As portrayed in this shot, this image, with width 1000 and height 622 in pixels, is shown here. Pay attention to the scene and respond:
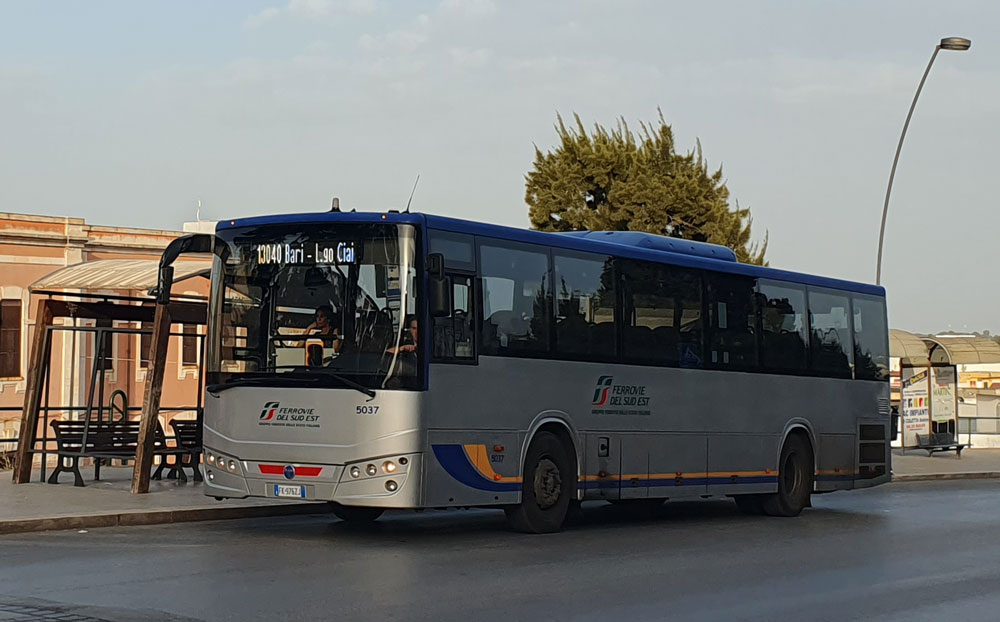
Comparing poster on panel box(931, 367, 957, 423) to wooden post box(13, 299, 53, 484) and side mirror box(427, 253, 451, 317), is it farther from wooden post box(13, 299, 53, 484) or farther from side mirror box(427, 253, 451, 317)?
side mirror box(427, 253, 451, 317)

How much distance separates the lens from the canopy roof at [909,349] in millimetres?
39750

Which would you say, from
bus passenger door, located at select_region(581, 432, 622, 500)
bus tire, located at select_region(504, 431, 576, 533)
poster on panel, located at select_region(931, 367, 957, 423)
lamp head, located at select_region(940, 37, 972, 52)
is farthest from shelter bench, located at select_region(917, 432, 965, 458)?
bus tire, located at select_region(504, 431, 576, 533)

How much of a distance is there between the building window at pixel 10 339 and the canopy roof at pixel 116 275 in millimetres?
15303

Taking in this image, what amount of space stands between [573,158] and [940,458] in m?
23.2

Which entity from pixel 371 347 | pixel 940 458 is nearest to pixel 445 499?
pixel 371 347

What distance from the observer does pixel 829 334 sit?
21.2 metres

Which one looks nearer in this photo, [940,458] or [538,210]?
[940,458]

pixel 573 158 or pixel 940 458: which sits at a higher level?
pixel 573 158

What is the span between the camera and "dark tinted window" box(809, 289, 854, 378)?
2086 centimetres

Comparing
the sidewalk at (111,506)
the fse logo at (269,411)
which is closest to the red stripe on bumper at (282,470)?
the fse logo at (269,411)

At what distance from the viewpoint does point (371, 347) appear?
14.3 m

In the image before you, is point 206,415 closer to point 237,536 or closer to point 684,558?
point 237,536

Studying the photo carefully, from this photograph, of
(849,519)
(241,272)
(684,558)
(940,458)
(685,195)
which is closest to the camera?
(684,558)

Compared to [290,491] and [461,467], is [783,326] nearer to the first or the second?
[461,467]
